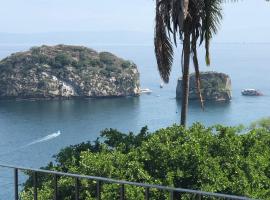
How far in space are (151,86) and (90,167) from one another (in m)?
135

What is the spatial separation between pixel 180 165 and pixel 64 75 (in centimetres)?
11979

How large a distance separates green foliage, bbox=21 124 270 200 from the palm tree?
170cm

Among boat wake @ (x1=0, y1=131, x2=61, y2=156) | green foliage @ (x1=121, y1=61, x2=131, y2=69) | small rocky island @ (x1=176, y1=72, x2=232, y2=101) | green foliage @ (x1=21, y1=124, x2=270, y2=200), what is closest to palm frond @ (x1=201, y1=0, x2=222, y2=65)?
green foliage @ (x1=21, y1=124, x2=270, y2=200)

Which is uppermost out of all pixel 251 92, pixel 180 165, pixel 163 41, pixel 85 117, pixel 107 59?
pixel 163 41

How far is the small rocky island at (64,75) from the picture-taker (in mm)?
122938

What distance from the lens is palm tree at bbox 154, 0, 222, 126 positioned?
1352 centimetres

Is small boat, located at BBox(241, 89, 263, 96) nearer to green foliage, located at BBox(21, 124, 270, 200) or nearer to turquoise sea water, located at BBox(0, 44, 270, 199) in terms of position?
turquoise sea water, located at BBox(0, 44, 270, 199)

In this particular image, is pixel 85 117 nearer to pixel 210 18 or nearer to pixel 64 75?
pixel 64 75

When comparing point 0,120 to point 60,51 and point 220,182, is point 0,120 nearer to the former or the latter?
point 60,51

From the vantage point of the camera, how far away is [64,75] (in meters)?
130

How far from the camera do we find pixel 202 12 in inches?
538

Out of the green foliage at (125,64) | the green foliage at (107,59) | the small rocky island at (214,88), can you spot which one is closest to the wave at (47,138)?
the small rocky island at (214,88)

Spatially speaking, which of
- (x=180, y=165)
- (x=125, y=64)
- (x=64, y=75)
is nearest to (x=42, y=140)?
(x=64, y=75)

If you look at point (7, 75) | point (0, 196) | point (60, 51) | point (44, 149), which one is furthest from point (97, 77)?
point (0, 196)
